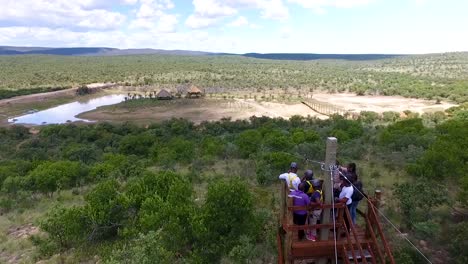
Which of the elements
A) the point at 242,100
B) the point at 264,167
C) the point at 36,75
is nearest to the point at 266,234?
the point at 264,167

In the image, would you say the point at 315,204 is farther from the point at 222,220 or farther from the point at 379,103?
the point at 379,103

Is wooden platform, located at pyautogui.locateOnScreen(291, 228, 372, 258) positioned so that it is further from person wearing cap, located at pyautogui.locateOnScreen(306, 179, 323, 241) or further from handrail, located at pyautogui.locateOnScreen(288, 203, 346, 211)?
handrail, located at pyautogui.locateOnScreen(288, 203, 346, 211)

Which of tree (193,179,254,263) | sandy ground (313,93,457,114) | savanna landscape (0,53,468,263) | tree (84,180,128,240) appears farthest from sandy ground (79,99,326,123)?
tree (193,179,254,263)

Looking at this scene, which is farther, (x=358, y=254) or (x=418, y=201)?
(x=418, y=201)

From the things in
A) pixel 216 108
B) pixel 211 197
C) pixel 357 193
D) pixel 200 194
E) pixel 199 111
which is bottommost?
pixel 199 111

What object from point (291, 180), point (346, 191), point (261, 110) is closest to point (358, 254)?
point (346, 191)

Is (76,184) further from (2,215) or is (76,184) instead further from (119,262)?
(119,262)
